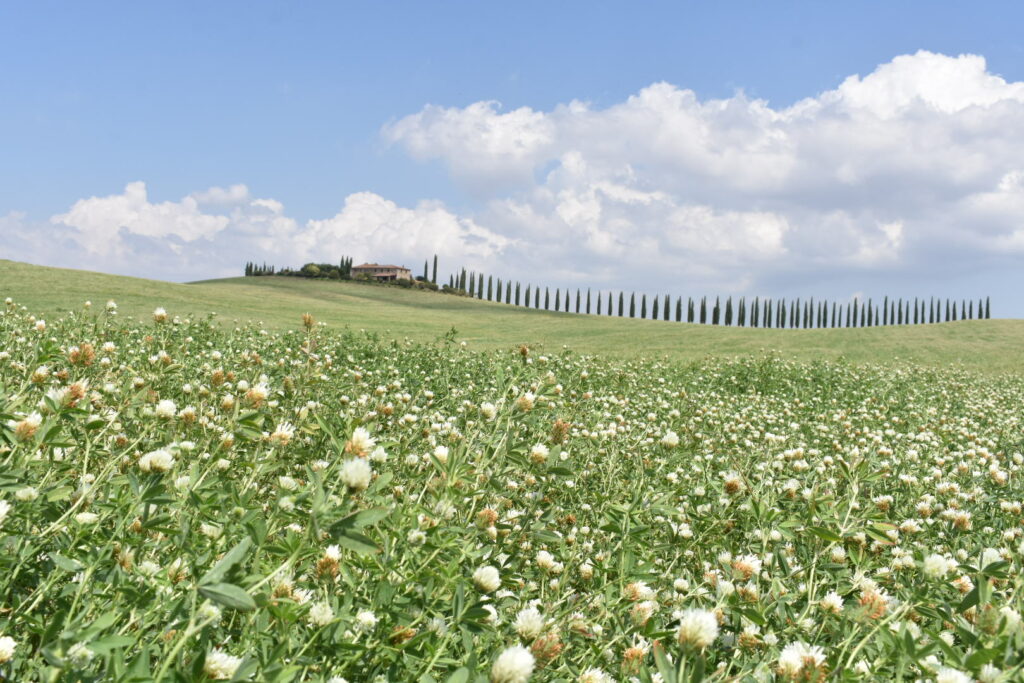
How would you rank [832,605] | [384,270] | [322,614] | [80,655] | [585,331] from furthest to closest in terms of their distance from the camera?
[384,270] < [585,331] < [832,605] < [322,614] < [80,655]

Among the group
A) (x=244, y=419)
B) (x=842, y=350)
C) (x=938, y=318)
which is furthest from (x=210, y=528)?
(x=938, y=318)

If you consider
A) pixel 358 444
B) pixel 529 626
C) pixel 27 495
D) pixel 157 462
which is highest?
pixel 358 444

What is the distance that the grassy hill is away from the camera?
2489cm

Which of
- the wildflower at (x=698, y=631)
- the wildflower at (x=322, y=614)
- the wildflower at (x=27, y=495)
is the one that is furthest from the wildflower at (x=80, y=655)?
the wildflower at (x=698, y=631)

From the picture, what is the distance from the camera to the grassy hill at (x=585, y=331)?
81.7 feet

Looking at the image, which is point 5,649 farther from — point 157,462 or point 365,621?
point 365,621

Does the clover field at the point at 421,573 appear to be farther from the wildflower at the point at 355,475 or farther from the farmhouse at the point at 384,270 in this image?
the farmhouse at the point at 384,270

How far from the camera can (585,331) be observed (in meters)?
33.7

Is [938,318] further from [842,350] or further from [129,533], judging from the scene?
[129,533]

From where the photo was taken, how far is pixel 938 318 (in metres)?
76.6

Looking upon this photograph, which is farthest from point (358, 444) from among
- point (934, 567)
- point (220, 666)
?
point (934, 567)

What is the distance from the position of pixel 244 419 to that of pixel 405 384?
628 centimetres

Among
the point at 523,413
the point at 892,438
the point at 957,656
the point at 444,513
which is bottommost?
the point at 892,438

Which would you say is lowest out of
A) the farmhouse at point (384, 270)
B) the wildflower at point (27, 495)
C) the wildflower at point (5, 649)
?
the wildflower at point (5, 649)
